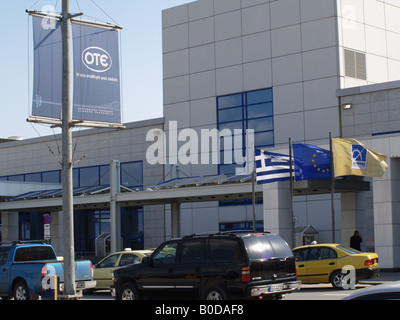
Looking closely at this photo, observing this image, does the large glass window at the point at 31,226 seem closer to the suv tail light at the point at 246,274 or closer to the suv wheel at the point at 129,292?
the suv wheel at the point at 129,292

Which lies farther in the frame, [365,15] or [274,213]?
[365,15]

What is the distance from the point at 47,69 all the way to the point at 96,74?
4.68ft

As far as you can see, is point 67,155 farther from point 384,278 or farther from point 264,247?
point 384,278

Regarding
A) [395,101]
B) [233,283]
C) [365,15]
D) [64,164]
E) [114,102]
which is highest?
[365,15]

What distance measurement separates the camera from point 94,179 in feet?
168

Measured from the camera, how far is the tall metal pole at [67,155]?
1797 centimetres

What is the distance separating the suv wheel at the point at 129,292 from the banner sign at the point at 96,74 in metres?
4.97

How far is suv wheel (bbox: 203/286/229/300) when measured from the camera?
49.1ft

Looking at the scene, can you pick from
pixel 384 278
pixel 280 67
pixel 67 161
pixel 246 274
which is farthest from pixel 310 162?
pixel 280 67

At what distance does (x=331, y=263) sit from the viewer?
21547 mm

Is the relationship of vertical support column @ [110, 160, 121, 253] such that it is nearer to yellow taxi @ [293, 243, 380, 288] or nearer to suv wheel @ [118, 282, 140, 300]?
yellow taxi @ [293, 243, 380, 288]

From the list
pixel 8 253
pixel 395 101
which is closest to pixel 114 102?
pixel 8 253
